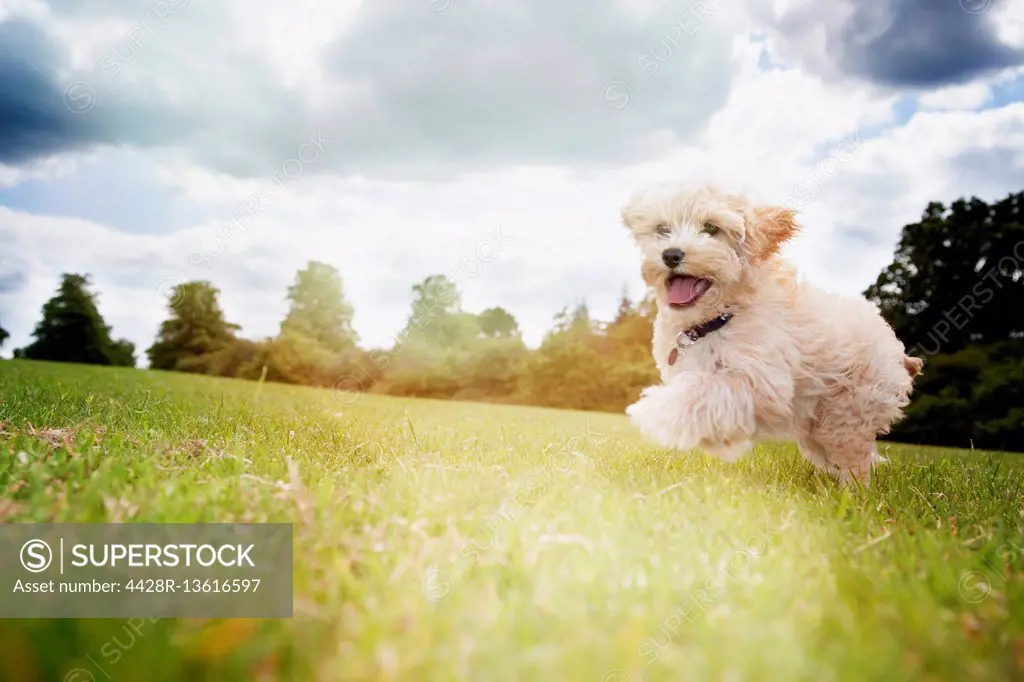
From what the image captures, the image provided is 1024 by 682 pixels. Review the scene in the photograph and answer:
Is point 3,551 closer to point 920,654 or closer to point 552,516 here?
point 552,516

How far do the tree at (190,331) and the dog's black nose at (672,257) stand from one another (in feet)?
91.1

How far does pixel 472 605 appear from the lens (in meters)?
1.86

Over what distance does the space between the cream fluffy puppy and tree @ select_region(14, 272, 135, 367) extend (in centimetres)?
3297

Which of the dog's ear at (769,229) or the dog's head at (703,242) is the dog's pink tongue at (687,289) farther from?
the dog's ear at (769,229)

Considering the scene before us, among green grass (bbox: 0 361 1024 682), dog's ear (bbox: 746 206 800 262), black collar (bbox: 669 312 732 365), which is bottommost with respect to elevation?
green grass (bbox: 0 361 1024 682)

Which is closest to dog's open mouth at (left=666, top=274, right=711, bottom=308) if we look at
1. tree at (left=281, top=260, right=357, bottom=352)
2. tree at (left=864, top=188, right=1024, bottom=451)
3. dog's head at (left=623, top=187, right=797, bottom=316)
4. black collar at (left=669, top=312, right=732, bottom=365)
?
dog's head at (left=623, top=187, right=797, bottom=316)

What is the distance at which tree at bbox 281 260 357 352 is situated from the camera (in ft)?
93.4

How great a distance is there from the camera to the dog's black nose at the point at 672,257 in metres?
4.16

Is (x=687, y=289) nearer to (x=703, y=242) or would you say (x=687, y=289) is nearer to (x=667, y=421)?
(x=703, y=242)

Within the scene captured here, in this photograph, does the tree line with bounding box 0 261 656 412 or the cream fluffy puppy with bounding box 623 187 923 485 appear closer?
the cream fluffy puppy with bounding box 623 187 923 485

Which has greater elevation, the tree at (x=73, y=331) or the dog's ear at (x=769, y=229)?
the tree at (x=73, y=331)

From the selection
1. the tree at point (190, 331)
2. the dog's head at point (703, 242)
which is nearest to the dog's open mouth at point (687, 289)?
the dog's head at point (703, 242)

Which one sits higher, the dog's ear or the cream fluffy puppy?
the dog's ear

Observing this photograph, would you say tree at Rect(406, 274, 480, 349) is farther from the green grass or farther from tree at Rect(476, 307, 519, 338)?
the green grass
